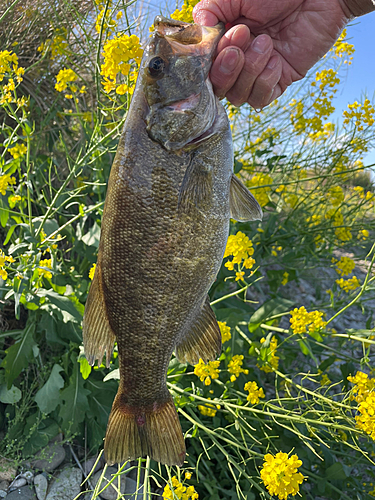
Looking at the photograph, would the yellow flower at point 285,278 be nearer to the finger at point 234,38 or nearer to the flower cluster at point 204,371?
the flower cluster at point 204,371

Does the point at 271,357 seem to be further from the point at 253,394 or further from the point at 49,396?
the point at 49,396

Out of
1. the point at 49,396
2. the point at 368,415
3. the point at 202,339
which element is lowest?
the point at 49,396

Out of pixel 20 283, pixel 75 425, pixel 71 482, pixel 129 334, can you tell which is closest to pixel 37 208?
pixel 20 283

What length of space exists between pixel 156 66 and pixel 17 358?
7.30 ft

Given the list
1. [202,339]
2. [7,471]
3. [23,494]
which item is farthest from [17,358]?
[202,339]

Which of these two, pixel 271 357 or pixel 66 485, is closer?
pixel 271 357

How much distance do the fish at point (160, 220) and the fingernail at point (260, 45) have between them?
→ 23 cm

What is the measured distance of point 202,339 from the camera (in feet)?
6.23

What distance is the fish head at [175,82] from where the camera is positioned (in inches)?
63.4

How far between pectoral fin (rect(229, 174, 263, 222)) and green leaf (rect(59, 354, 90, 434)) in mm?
1807

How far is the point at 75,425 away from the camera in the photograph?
2947 mm

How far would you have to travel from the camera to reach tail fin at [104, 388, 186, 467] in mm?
1822

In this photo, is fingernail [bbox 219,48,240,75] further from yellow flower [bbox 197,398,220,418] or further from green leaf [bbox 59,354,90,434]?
green leaf [bbox 59,354,90,434]

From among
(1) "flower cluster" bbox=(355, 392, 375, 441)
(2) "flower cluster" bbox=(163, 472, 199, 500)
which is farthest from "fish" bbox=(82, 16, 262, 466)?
(1) "flower cluster" bbox=(355, 392, 375, 441)
